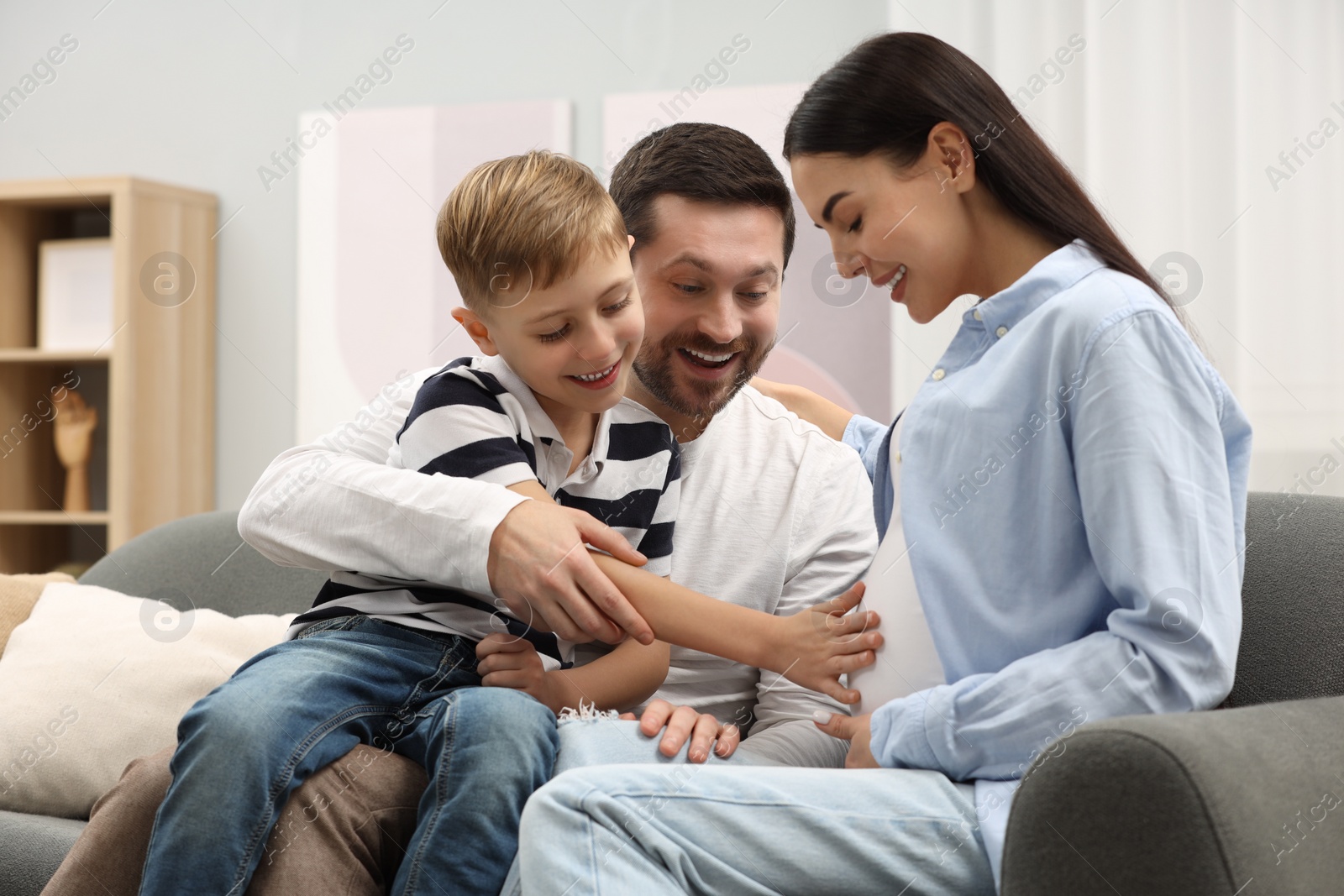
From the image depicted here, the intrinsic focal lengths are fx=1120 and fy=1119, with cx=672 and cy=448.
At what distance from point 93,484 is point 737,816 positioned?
3068 millimetres

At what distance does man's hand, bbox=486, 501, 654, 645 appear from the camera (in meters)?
1.07

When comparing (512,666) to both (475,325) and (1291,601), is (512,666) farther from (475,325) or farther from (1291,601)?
(1291,601)

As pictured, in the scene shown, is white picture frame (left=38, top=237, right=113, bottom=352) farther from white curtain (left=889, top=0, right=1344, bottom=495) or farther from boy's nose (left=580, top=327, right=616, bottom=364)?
boy's nose (left=580, top=327, right=616, bottom=364)

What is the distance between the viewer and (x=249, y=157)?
11.0 ft

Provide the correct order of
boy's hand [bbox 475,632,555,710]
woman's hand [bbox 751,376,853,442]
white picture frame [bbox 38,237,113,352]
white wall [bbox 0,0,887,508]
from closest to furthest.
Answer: boy's hand [bbox 475,632,555,710] < woman's hand [bbox 751,376,853,442] < white wall [bbox 0,0,887,508] < white picture frame [bbox 38,237,113,352]

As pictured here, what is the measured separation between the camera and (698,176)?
145cm

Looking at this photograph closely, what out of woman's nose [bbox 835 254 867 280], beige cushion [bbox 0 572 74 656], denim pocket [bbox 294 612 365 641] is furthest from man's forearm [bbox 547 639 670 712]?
beige cushion [bbox 0 572 74 656]

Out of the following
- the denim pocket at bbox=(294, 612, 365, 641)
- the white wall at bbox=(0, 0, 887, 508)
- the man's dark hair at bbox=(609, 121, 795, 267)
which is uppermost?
the white wall at bbox=(0, 0, 887, 508)

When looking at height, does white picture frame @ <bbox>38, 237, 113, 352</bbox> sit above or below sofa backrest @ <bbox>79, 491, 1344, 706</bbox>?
above

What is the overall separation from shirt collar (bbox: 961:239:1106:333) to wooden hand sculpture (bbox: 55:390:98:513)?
9.68ft

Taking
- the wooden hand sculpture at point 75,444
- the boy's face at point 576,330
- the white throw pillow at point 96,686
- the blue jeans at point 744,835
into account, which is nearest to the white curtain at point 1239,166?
the boy's face at point 576,330

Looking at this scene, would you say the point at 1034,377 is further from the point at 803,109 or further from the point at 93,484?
the point at 93,484

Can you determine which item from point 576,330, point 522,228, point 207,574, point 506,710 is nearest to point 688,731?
point 506,710

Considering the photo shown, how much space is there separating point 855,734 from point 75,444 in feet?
9.54
